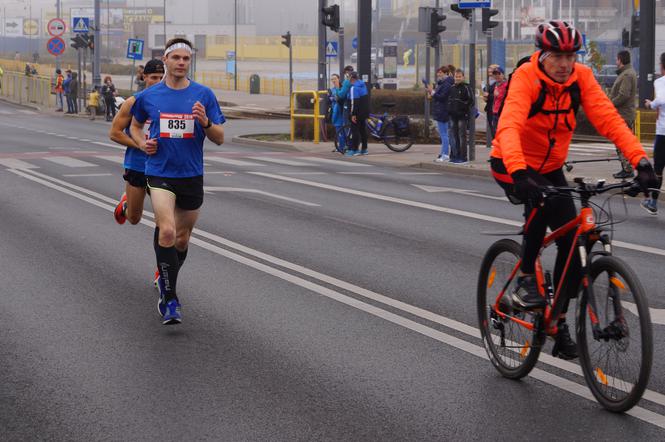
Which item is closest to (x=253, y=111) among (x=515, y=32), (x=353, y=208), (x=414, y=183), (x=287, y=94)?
(x=287, y=94)

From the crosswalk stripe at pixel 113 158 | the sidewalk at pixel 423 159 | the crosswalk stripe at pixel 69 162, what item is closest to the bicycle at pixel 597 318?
the sidewalk at pixel 423 159

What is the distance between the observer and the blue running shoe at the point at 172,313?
8133mm

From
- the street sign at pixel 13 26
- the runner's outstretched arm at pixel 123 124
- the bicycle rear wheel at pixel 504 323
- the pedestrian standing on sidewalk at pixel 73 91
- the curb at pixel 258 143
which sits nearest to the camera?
the bicycle rear wheel at pixel 504 323

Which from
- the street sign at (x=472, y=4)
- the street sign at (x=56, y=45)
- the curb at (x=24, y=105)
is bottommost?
the curb at (x=24, y=105)

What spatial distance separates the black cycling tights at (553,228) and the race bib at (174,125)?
2.48 m

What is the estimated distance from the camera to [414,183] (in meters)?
19.8

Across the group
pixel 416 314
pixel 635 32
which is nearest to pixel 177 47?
pixel 416 314

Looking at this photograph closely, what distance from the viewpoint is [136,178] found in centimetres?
944

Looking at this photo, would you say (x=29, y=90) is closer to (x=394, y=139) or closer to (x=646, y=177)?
(x=394, y=139)

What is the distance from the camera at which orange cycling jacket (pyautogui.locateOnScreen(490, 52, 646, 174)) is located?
5.97 m

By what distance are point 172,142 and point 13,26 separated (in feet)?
641

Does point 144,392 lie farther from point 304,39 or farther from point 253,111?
point 304,39

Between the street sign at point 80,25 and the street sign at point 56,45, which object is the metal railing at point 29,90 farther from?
the street sign at point 56,45

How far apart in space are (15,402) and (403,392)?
191 centimetres
